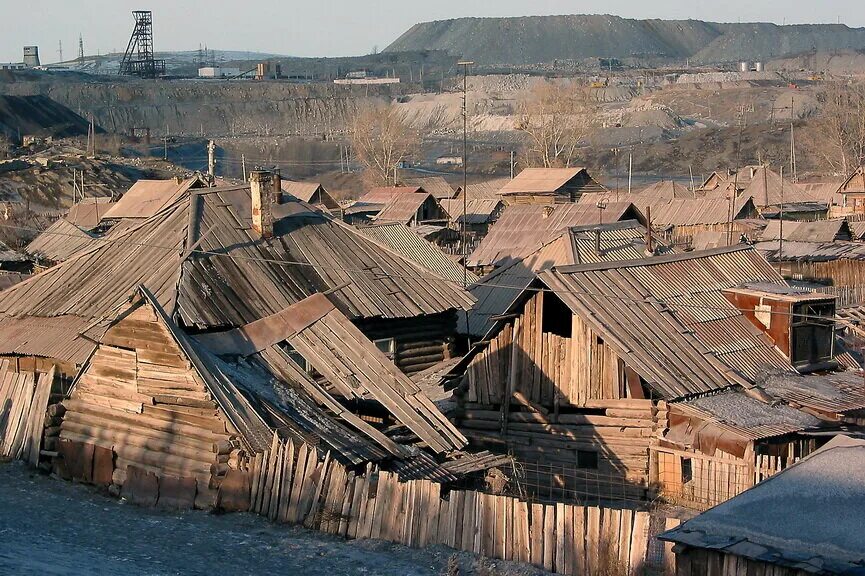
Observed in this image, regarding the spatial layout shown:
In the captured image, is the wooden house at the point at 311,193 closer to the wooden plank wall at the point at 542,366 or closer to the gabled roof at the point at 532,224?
the gabled roof at the point at 532,224

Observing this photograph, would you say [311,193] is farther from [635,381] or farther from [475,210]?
[635,381]

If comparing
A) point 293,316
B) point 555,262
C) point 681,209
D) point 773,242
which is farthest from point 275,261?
point 681,209

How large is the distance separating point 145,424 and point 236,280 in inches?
195

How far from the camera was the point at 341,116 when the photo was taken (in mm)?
181250

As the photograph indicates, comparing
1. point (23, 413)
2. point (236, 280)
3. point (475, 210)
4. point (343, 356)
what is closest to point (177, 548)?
point (343, 356)

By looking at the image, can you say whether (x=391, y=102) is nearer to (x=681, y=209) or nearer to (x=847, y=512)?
(x=681, y=209)

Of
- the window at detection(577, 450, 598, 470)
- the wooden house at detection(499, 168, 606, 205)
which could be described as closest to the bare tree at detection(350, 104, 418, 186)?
the wooden house at detection(499, 168, 606, 205)

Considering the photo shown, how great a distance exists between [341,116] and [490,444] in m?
162

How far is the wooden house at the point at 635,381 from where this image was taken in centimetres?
2028

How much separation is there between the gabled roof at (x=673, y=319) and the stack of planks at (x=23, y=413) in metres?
8.00

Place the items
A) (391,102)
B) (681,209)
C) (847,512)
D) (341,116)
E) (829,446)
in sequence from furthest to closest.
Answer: (391,102)
(341,116)
(681,209)
(829,446)
(847,512)

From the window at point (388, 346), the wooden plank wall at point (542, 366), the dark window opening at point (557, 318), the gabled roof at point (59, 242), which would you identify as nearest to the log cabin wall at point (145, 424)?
the wooden plank wall at point (542, 366)

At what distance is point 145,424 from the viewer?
18.7m

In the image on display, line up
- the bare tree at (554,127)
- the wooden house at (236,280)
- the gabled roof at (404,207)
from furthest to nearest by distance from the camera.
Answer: the bare tree at (554,127) < the gabled roof at (404,207) < the wooden house at (236,280)
